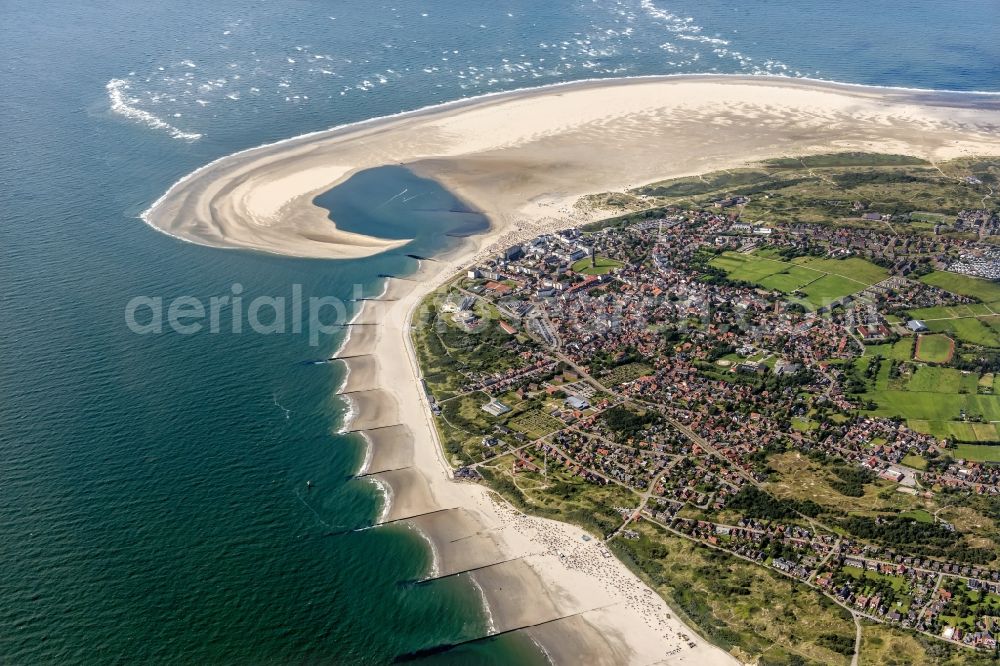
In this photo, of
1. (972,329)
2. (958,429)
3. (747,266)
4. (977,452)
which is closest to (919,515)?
(977,452)

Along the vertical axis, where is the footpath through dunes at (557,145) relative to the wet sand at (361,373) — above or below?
above

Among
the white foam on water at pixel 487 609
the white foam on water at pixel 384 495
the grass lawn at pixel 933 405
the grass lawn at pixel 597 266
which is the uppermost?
the grass lawn at pixel 597 266

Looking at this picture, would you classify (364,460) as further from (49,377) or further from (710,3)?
(710,3)

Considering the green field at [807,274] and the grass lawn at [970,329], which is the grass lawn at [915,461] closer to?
the grass lawn at [970,329]

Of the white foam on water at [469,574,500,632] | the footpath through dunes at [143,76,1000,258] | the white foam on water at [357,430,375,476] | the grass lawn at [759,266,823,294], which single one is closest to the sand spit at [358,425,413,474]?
the white foam on water at [357,430,375,476]

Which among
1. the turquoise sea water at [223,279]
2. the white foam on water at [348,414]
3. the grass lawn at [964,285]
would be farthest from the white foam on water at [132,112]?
the grass lawn at [964,285]

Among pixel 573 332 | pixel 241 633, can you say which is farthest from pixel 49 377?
pixel 573 332
